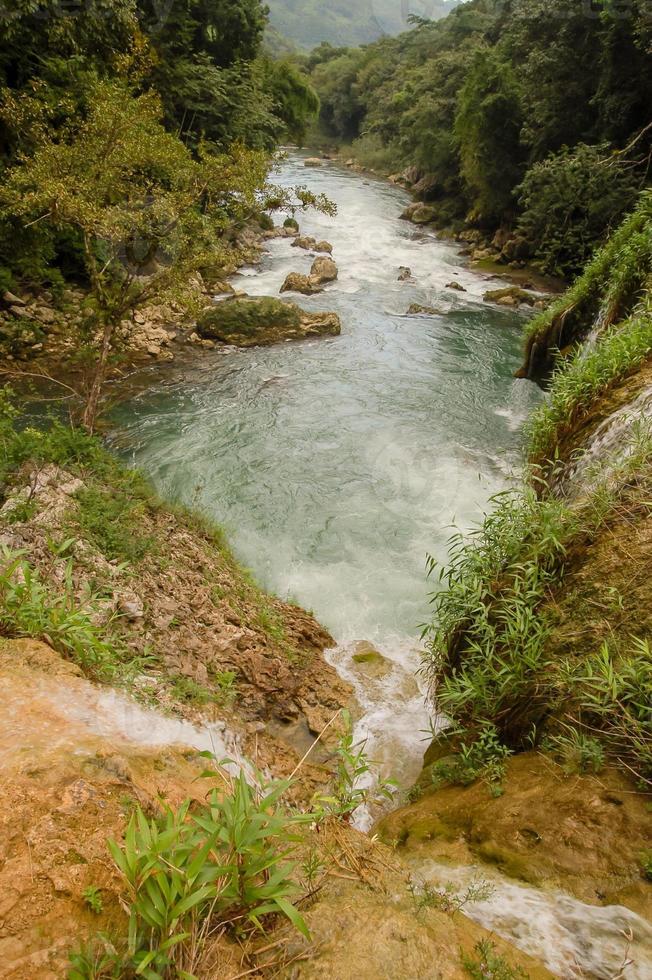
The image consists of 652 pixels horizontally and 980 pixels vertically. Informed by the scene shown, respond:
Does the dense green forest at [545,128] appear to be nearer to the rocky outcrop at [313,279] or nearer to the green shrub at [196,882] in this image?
the rocky outcrop at [313,279]

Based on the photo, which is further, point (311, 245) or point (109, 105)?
point (311, 245)

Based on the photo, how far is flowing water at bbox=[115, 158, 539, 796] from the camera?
5.80 meters

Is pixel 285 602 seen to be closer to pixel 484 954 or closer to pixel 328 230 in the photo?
pixel 484 954

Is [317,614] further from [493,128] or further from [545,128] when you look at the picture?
[493,128]

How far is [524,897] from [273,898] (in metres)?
1.19

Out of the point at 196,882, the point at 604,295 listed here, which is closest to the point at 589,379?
the point at 604,295

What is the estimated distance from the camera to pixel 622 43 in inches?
566

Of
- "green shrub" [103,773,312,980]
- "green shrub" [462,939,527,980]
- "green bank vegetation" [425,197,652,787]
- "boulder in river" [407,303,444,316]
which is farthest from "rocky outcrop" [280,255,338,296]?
"green shrub" [462,939,527,980]

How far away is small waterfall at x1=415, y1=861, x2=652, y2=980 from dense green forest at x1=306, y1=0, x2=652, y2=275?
10732mm

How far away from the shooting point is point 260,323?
12.8 metres

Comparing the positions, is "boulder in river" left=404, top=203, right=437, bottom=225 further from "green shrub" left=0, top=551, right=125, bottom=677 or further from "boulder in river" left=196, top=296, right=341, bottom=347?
"green shrub" left=0, top=551, right=125, bottom=677

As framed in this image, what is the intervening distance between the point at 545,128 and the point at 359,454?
16.8 meters

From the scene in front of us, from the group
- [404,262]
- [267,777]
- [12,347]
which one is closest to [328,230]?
[404,262]

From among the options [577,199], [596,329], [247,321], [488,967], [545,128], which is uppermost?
[545,128]
